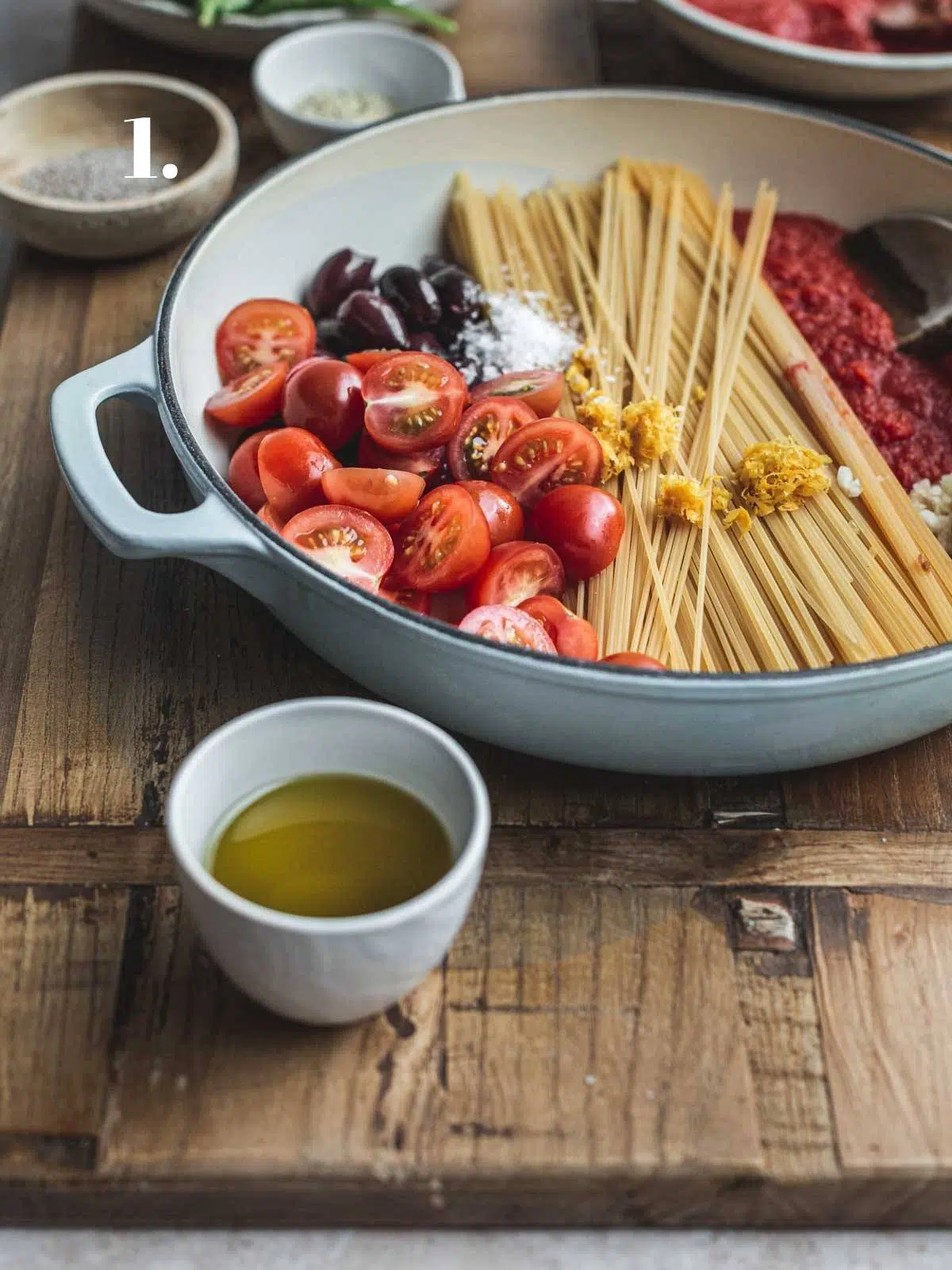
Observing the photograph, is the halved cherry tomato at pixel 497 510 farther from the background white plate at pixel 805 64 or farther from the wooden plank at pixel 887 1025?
the background white plate at pixel 805 64

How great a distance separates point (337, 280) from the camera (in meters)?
1.86

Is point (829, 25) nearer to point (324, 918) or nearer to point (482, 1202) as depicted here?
point (324, 918)

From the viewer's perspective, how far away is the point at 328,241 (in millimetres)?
Answer: 1968

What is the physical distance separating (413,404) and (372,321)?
0.24m

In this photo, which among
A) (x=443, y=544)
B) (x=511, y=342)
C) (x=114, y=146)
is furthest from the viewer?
(x=114, y=146)

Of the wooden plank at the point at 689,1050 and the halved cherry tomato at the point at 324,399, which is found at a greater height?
Result: the halved cherry tomato at the point at 324,399

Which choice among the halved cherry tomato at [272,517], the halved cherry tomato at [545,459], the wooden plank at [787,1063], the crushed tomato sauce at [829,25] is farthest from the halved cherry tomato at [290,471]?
the crushed tomato sauce at [829,25]

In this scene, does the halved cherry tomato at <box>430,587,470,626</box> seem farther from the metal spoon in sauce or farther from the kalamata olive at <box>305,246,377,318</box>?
the metal spoon in sauce

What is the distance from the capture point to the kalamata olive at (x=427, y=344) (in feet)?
5.84

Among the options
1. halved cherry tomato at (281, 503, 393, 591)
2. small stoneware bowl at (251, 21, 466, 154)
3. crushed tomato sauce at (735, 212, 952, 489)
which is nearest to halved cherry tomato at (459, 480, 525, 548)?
halved cherry tomato at (281, 503, 393, 591)

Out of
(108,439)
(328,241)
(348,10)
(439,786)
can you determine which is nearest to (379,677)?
(439,786)

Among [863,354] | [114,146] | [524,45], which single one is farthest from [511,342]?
[524,45]

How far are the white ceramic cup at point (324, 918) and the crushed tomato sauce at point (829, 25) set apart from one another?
1847 mm

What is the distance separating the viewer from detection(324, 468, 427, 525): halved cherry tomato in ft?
4.90
